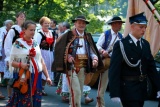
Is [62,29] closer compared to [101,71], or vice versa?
[101,71]

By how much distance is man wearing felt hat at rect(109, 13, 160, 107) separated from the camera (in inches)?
251

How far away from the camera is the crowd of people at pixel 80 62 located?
21.0ft

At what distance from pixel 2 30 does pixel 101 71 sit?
3.65 meters

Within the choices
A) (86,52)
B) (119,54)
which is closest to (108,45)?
(86,52)

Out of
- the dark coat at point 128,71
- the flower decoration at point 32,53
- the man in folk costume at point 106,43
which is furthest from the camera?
the man in folk costume at point 106,43

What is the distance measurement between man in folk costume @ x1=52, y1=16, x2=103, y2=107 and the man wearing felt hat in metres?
2.36

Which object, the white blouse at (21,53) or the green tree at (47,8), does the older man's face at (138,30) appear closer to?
the white blouse at (21,53)

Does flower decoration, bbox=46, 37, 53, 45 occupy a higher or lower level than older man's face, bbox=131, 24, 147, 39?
lower

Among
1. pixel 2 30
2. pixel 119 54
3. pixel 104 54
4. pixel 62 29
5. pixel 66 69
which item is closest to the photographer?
pixel 119 54

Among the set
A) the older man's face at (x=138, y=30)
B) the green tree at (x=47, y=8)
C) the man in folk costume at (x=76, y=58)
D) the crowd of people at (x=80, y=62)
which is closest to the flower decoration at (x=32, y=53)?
the crowd of people at (x=80, y=62)

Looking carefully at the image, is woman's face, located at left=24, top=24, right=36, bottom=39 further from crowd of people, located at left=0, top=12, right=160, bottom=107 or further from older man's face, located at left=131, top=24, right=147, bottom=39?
older man's face, located at left=131, top=24, right=147, bottom=39

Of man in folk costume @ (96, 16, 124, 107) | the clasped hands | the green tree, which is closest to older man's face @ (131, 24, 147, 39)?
the clasped hands

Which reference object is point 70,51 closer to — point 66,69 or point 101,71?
point 66,69

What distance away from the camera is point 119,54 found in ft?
21.0
